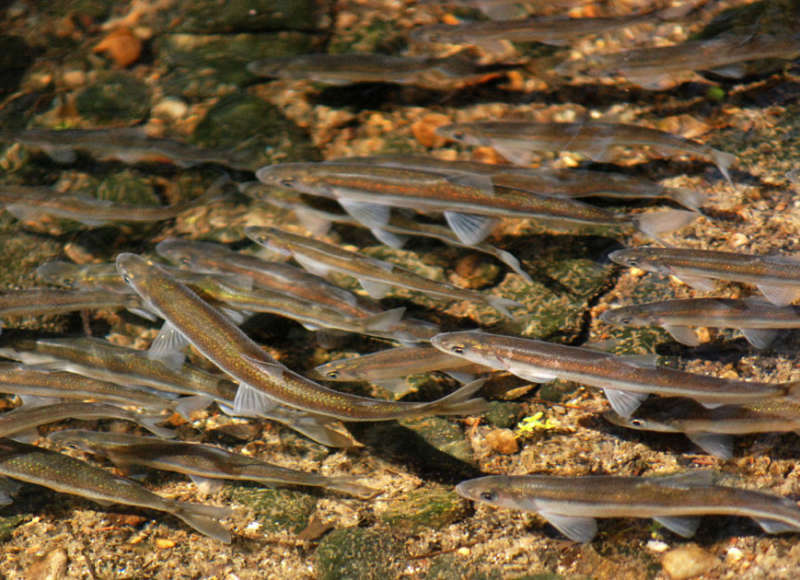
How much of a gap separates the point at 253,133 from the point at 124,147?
44.6 inches

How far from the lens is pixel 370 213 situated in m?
4.83

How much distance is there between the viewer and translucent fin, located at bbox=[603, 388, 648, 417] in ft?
12.2

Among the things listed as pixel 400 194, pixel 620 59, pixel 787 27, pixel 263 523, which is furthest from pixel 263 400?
pixel 787 27

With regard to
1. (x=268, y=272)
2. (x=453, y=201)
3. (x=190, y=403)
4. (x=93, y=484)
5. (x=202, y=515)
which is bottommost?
(x=202, y=515)

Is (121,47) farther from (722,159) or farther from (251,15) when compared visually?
(722,159)

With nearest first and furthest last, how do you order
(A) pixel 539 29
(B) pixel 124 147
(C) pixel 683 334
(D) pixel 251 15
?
(C) pixel 683 334 → (B) pixel 124 147 → (A) pixel 539 29 → (D) pixel 251 15

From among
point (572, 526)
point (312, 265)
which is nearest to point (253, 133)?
point (312, 265)

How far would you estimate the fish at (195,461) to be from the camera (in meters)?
3.96

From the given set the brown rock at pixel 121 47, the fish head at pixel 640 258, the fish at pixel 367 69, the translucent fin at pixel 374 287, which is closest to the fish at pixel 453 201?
the fish head at pixel 640 258

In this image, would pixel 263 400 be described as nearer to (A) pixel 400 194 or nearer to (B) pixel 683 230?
(A) pixel 400 194

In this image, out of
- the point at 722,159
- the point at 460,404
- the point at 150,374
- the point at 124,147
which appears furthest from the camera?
the point at 124,147

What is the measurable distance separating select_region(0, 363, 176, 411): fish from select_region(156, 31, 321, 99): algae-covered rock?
322 cm

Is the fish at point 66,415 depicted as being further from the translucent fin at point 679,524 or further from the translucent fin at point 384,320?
the translucent fin at point 679,524

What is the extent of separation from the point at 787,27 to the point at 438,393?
5.08 m
